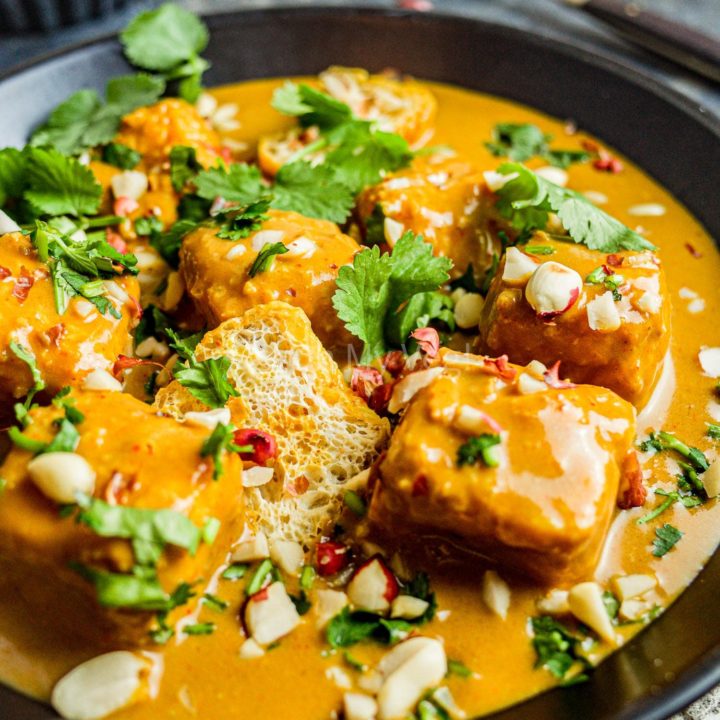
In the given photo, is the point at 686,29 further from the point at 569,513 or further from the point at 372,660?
the point at 372,660

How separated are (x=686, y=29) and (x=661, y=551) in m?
3.70

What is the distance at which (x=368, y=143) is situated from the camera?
13.7 feet

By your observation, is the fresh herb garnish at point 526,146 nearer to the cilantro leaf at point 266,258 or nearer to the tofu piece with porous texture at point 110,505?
the cilantro leaf at point 266,258

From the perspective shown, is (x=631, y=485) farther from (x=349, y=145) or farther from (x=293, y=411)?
(x=349, y=145)

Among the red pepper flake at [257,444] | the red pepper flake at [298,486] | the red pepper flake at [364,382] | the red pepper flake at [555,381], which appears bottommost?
the red pepper flake at [298,486]

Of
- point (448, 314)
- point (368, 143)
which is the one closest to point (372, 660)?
point (448, 314)

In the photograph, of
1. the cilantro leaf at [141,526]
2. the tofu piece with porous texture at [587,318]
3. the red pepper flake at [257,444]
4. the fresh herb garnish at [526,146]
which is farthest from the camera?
the fresh herb garnish at [526,146]

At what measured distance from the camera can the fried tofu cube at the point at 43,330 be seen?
334 cm

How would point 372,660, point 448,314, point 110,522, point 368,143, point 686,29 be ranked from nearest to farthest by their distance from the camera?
point 110,522 < point 372,660 < point 448,314 < point 368,143 < point 686,29

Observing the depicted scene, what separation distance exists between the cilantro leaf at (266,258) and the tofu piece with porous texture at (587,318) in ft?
2.82

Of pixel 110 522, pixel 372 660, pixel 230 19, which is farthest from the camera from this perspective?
pixel 230 19

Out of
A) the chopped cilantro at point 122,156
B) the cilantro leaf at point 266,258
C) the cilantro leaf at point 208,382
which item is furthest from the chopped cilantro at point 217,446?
the chopped cilantro at point 122,156

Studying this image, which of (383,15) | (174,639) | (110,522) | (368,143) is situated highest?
(383,15)

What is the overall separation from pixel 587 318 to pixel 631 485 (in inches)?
24.4
